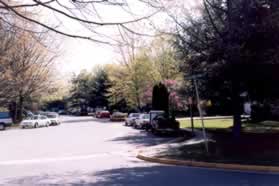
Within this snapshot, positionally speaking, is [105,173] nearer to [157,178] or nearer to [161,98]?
[157,178]

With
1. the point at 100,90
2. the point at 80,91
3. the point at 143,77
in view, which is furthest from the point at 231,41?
the point at 80,91

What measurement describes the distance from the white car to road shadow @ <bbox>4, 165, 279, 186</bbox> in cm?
3374

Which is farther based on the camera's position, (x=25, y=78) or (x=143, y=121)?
(x=25, y=78)

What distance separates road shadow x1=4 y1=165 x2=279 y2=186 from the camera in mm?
10562

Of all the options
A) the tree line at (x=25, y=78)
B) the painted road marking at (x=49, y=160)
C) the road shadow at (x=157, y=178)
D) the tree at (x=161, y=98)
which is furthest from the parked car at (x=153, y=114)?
the road shadow at (x=157, y=178)

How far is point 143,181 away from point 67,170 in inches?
150

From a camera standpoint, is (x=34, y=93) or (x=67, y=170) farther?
(x=34, y=93)

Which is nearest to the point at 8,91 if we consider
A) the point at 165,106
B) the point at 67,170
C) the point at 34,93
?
the point at 34,93

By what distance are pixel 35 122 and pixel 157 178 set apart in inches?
1462

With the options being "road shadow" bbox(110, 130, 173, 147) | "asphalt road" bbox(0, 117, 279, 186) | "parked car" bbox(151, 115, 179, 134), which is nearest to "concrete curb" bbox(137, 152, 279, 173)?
"asphalt road" bbox(0, 117, 279, 186)

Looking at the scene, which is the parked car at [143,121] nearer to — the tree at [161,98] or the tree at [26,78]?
the tree at [161,98]

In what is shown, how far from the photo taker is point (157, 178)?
11.5 meters

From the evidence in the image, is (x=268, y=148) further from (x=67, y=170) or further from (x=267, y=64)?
(x=67, y=170)

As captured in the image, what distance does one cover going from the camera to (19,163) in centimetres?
1625
